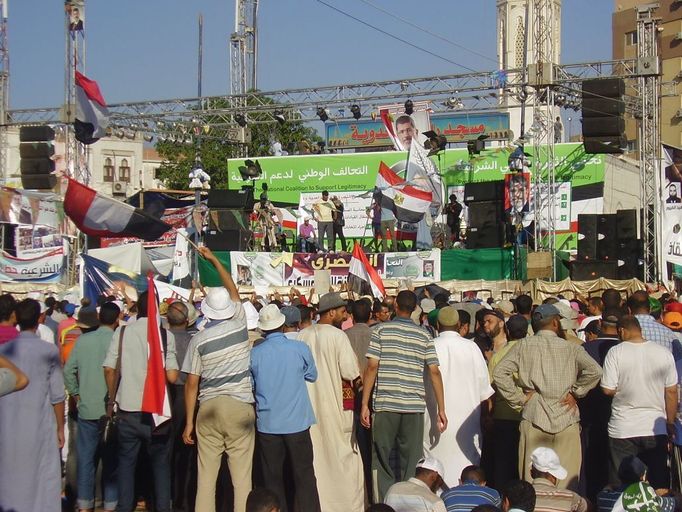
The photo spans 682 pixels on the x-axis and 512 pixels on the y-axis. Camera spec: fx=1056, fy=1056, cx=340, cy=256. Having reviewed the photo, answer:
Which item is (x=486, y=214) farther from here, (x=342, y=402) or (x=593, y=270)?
(x=342, y=402)

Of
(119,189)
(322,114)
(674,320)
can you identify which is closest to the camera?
(674,320)

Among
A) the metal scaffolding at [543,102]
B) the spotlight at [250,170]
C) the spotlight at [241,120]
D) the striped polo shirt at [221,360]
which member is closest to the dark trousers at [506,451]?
the striped polo shirt at [221,360]

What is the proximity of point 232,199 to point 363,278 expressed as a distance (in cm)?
1318

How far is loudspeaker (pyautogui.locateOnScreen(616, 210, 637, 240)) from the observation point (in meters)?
23.0

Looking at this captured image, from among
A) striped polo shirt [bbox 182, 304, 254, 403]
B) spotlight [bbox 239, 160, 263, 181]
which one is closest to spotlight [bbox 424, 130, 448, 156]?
spotlight [bbox 239, 160, 263, 181]

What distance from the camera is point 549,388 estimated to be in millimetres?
7336

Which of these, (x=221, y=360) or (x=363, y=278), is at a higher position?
(x=363, y=278)

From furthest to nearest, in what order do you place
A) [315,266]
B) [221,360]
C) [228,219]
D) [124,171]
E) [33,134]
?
[124,171] < [228,219] < [33,134] < [315,266] < [221,360]

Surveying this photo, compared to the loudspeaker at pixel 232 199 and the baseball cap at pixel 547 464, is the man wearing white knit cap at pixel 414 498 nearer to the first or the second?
the baseball cap at pixel 547 464

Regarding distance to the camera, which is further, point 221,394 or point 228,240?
point 228,240

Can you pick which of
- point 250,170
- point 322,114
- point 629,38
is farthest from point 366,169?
point 629,38

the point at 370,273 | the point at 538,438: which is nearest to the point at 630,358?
the point at 538,438

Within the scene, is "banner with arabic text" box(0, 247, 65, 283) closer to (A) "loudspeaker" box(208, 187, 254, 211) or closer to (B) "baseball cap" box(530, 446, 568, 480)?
(A) "loudspeaker" box(208, 187, 254, 211)

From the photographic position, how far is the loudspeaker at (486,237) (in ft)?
79.7
